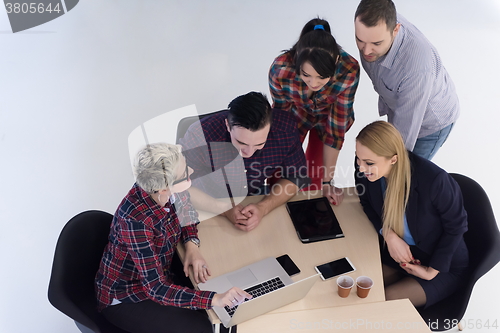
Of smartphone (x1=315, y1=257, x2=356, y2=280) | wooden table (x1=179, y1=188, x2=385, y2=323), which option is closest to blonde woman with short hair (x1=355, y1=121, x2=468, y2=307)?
wooden table (x1=179, y1=188, x2=385, y2=323)

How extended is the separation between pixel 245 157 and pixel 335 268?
0.73 meters

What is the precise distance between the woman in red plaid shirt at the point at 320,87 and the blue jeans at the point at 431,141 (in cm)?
47

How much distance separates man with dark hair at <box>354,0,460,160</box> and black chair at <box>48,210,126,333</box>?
1.50m

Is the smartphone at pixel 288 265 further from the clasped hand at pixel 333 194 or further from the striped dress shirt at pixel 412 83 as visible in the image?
the striped dress shirt at pixel 412 83

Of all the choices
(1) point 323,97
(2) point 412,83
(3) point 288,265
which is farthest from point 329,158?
(3) point 288,265

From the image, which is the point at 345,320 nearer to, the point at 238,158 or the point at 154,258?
the point at 154,258

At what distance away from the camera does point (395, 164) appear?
199 cm

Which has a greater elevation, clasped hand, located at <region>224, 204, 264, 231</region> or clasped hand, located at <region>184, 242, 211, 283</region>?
clasped hand, located at <region>224, 204, 264, 231</region>

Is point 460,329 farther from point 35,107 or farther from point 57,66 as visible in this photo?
point 57,66

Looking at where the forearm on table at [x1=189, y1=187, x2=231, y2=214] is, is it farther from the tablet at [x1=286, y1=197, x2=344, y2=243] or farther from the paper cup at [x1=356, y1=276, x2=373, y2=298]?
the paper cup at [x1=356, y1=276, x2=373, y2=298]

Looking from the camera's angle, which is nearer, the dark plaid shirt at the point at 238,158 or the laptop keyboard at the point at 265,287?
the laptop keyboard at the point at 265,287

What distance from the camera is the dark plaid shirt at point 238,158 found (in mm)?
2291

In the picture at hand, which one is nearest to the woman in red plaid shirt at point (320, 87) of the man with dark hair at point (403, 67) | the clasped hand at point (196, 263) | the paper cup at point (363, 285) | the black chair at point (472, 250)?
the man with dark hair at point (403, 67)

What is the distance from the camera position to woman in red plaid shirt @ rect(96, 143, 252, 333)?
1772mm
